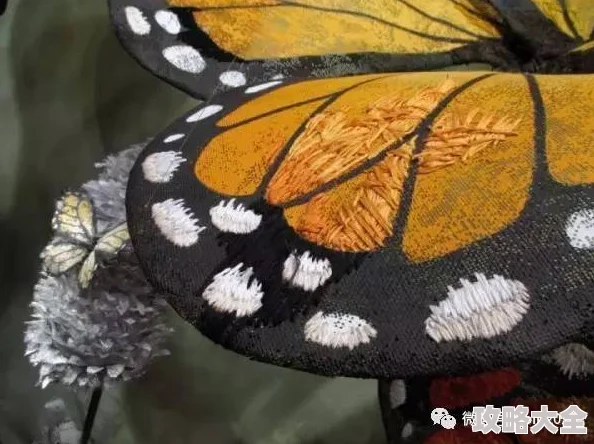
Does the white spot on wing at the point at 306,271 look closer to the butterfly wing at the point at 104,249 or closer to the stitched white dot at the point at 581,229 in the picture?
the stitched white dot at the point at 581,229

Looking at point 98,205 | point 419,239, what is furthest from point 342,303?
point 98,205

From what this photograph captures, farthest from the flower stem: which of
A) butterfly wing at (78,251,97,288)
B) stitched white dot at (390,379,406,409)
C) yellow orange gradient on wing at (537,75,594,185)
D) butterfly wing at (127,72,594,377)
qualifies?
yellow orange gradient on wing at (537,75,594,185)

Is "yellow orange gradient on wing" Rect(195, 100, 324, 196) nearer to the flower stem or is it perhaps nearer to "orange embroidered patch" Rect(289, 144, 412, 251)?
"orange embroidered patch" Rect(289, 144, 412, 251)

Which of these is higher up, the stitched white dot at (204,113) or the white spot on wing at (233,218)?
the white spot on wing at (233,218)

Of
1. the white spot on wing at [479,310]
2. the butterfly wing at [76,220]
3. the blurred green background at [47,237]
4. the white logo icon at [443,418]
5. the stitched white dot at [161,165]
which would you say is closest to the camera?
the white spot on wing at [479,310]

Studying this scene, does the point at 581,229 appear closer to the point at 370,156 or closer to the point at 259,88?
the point at 370,156

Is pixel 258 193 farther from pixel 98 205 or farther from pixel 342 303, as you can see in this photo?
pixel 98 205

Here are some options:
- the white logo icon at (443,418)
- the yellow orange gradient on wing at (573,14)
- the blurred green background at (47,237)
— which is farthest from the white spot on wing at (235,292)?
the blurred green background at (47,237)
